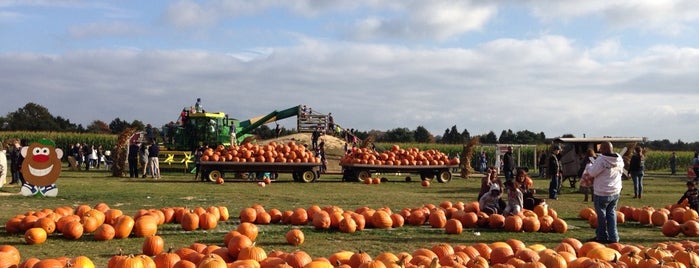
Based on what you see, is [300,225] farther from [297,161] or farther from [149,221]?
[297,161]

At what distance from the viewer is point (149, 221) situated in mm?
9406

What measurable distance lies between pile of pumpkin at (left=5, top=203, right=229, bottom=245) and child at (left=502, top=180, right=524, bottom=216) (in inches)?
198

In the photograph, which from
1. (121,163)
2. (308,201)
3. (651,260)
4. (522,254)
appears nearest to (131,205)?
(308,201)

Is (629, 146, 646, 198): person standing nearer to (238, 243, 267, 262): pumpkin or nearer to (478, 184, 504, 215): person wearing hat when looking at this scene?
(478, 184, 504, 215): person wearing hat

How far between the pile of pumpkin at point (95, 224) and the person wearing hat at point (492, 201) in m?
4.80

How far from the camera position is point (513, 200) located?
11.4 metres

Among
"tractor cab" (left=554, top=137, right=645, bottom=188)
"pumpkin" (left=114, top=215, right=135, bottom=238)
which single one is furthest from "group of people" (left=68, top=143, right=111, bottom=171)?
"pumpkin" (left=114, top=215, right=135, bottom=238)

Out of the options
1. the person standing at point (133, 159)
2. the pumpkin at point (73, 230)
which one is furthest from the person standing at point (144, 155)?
the pumpkin at point (73, 230)

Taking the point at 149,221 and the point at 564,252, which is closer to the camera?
the point at 564,252

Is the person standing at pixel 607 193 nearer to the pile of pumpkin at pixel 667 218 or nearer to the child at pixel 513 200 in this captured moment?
the pile of pumpkin at pixel 667 218

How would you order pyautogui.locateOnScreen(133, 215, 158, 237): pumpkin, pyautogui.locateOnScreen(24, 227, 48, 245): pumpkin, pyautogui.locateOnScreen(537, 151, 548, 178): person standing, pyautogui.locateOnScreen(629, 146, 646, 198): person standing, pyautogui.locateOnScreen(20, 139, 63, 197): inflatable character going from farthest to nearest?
pyautogui.locateOnScreen(537, 151, 548, 178): person standing, pyautogui.locateOnScreen(629, 146, 646, 198): person standing, pyautogui.locateOnScreen(20, 139, 63, 197): inflatable character, pyautogui.locateOnScreen(133, 215, 158, 237): pumpkin, pyautogui.locateOnScreen(24, 227, 48, 245): pumpkin

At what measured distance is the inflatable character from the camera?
1538cm

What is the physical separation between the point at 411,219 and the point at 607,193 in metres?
3.26

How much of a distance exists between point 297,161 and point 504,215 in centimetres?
1479
